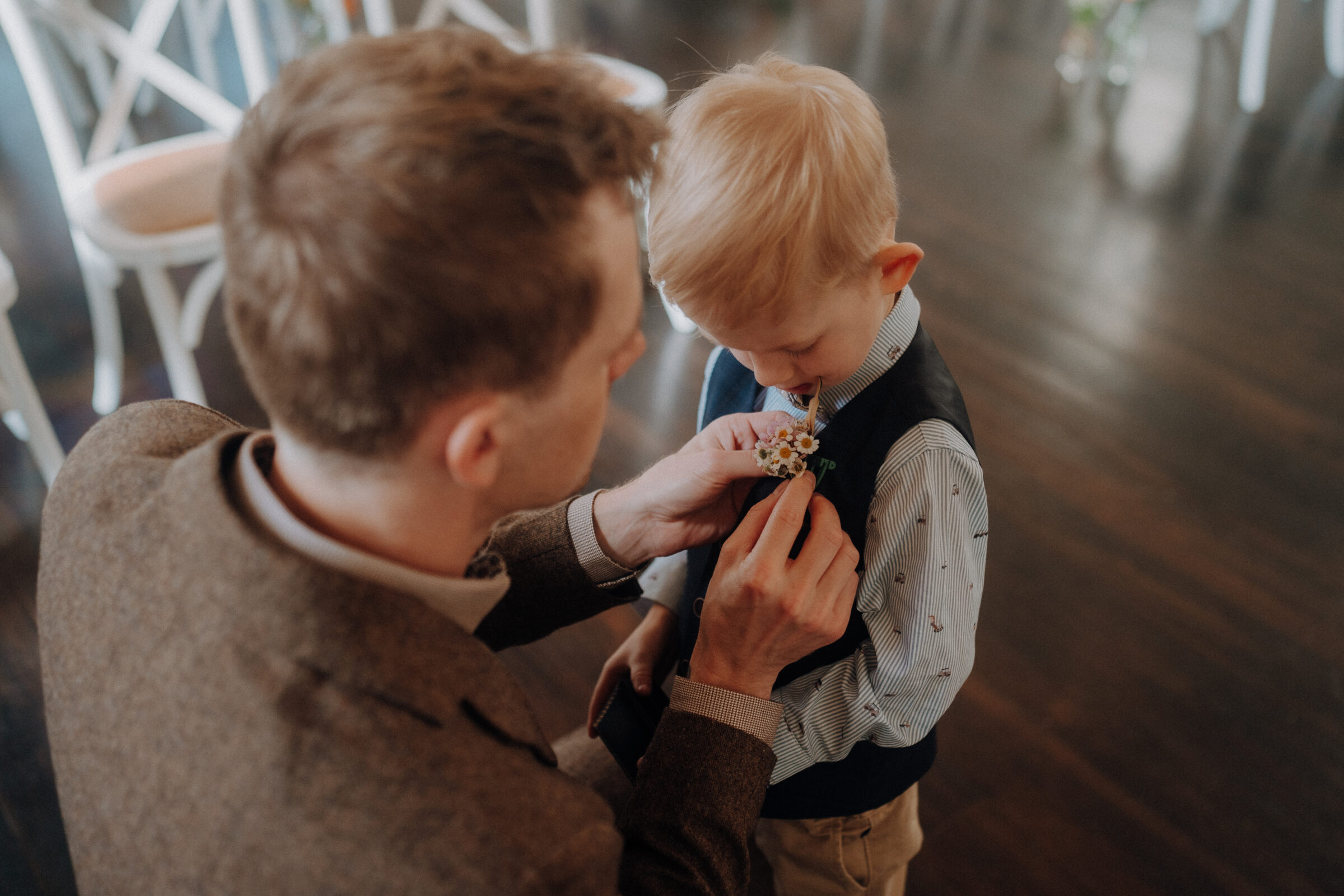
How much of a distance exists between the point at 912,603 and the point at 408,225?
24.4 inches

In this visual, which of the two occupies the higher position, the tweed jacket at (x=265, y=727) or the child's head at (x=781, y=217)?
the child's head at (x=781, y=217)

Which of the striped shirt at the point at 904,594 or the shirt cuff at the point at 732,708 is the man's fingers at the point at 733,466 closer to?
the striped shirt at the point at 904,594

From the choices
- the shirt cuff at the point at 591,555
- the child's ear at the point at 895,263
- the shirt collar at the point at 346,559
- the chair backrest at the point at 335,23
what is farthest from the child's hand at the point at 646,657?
the chair backrest at the point at 335,23

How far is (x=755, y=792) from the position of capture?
2.94ft

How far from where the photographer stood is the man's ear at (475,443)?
0.69 m

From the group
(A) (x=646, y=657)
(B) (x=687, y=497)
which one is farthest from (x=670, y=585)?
(B) (x=687, y=497)

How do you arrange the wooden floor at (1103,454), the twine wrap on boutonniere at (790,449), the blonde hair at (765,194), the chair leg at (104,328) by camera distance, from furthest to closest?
the chair leg at (104,328)
the wooden floor at (1103,454)
the twine wrap on boutonniere at (790,449)
the blonde hair at (765,194)

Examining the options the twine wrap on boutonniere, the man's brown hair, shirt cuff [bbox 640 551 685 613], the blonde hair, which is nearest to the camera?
the man's brown hair

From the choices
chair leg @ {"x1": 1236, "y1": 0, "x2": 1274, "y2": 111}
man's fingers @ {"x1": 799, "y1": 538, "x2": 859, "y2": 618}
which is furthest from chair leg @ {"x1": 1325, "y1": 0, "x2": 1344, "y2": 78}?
man's fingers @ {"x1": 799, "y1": 538, "x2": 859, "y2": 618}

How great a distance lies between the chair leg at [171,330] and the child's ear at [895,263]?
1.71 m

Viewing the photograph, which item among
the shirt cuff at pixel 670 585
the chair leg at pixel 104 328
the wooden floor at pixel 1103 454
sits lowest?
the wooden floor at pixel 1103 454

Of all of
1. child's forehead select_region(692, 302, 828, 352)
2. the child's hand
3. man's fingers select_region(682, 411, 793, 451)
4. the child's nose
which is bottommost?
the child's hand

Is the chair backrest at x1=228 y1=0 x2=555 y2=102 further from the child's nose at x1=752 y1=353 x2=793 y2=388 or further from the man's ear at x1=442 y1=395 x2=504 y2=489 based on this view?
the man's ear at x1=442 y1=395 x2=504 y2=489

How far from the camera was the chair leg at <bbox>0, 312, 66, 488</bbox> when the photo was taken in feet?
6.50
